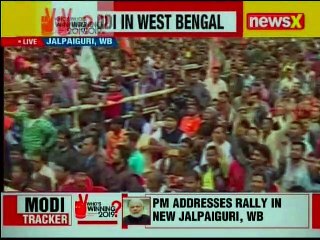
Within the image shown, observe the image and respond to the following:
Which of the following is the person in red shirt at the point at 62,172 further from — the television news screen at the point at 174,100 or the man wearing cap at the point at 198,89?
the man wearing cap at the point at 198,89

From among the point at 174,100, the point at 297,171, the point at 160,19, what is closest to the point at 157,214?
the point at 174,100

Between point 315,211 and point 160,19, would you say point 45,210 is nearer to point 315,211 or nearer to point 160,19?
point 160,19

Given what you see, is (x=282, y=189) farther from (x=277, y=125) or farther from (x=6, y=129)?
(x=6, y=129)

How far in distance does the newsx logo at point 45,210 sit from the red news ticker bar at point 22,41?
1.13 metres

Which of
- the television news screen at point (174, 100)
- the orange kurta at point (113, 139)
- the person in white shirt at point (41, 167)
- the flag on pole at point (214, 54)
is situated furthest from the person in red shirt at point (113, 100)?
the flag on pole at point (214, 54)

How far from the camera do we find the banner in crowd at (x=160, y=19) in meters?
5.51

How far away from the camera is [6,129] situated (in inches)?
220

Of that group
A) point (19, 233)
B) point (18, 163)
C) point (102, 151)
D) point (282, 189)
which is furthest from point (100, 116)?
point (282, 189)

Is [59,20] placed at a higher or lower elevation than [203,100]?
higher

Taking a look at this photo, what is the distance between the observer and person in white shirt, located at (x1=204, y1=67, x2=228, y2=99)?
553cm

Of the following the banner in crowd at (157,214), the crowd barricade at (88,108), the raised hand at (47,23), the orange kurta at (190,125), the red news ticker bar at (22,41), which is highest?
the raised hand at (47,23)

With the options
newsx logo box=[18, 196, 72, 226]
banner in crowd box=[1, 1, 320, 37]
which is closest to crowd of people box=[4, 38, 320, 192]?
banner in crowd box=[1, 1, 320, 37]

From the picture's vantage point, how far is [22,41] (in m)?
5.56

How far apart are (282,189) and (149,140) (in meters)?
1.05
